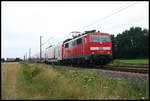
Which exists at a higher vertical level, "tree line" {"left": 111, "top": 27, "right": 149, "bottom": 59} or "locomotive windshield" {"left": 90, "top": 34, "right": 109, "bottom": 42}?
"tree line" {"left": 111, "top": 27, "right": 149, "bottom": 59}

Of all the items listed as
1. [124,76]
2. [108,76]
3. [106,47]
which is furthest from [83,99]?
[106,47]

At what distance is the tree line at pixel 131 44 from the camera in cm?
5578

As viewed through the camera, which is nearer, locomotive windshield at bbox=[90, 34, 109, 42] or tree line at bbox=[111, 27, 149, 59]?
locomotive windshield at bbox=[90, 34, 109, 42]

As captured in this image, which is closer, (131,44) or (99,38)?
(99,38)

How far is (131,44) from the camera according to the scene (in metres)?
59.3

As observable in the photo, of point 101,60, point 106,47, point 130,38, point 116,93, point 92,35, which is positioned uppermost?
point 130,38

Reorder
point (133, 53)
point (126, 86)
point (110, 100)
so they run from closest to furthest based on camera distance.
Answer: point (110, 100) < point (126, 86) < point (133, 53)

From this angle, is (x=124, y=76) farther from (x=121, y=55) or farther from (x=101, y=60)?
(x=121, y=55)

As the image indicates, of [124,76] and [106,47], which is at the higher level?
[106,47]

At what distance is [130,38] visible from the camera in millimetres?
61219

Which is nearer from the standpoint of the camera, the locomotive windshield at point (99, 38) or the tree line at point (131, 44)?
the locomotive windshield at point (99, 38)

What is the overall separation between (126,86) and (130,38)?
56445 millimetres

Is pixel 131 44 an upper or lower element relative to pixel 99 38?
upper

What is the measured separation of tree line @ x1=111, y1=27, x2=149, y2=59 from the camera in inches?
2196
